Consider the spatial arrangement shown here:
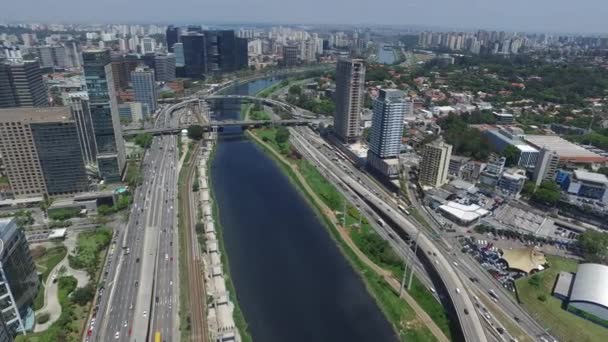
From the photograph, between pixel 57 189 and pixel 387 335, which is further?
pixel 57 189

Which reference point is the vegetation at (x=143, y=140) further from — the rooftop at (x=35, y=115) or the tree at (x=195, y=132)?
the rooftop at (x=35, y=115)

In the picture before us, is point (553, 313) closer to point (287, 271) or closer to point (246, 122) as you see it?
point (287, 271)

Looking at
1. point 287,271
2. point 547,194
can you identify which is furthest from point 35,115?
point 547,194

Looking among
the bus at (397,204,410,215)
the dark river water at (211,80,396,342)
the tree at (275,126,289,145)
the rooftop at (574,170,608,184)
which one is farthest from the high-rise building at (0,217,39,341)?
the rooftop at (574,170,608,184)

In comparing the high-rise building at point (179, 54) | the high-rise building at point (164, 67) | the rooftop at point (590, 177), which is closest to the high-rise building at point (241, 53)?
the high-rise building at point (179, 54)

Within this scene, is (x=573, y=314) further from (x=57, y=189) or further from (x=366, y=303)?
(x=57, y=189)

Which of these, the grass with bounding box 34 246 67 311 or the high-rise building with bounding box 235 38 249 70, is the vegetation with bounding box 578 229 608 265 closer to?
the grass with bounding box 34 246 67 311

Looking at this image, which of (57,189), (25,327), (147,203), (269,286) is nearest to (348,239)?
(269,286)
